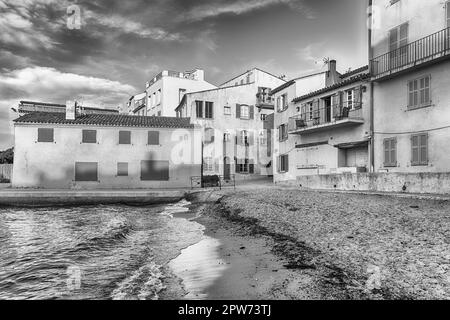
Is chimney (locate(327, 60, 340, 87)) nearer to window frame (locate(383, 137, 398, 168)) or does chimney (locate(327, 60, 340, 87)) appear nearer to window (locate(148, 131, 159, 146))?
window frame (locate(383, 137, 398, 168))

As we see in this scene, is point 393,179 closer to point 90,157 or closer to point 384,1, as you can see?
point 384,1

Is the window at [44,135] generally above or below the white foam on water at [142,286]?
above

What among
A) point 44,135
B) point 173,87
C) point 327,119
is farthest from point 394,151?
point 173,87

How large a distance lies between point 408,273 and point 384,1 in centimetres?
2156

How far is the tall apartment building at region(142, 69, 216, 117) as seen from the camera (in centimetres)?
5256

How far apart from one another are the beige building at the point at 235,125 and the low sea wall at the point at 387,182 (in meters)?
16.7

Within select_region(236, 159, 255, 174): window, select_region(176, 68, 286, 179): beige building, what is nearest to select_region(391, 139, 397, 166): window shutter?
select_region(176, 68, 286, 179): beige building

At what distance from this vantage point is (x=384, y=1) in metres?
22.0

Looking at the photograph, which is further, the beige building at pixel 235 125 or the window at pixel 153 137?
the beige building at pixel 235 125

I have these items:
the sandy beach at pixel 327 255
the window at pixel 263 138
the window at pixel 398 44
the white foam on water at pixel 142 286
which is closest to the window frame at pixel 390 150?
the window at pixel 398 44

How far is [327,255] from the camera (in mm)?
7680

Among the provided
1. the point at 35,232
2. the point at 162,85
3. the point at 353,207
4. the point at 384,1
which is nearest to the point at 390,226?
the point at 353,207

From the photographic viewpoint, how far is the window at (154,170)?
33.8 meters

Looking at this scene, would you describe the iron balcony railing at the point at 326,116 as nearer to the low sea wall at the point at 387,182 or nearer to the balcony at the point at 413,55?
the balcony at the point at 413,55
